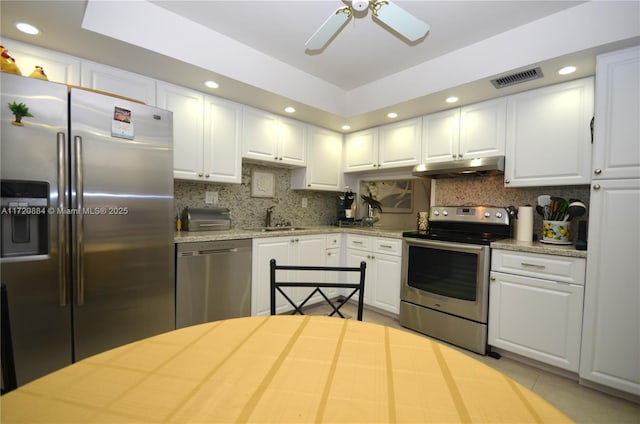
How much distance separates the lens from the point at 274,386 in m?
0.67

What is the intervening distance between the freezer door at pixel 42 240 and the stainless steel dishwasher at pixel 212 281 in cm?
68

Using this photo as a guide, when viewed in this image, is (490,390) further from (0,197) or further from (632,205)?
(0,197)

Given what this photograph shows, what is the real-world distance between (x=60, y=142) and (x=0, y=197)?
0.39 metres

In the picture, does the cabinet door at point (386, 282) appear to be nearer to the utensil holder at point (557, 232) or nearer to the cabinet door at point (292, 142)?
the utensil holder at point (557, 232)

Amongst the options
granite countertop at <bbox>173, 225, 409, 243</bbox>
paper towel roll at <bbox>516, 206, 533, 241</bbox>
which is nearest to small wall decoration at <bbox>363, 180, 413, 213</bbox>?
granite countertop at <bbox>173, 225, 409, 243</bbox>

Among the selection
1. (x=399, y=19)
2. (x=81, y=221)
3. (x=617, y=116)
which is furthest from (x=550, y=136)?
(x=81, y=221)

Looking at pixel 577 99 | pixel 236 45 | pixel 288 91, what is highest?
pixel 236 45

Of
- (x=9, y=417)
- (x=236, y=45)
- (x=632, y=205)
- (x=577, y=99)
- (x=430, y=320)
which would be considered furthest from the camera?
(x=430, y=320)

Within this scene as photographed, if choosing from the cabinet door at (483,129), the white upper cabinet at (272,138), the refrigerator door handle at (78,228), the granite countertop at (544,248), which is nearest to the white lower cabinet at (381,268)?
the granite countertop at (544,248)

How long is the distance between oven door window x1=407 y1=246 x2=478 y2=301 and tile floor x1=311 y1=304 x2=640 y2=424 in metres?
0.56

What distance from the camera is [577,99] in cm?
216

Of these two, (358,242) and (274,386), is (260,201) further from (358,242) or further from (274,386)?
(274,386)

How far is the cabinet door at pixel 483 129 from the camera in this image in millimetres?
2521

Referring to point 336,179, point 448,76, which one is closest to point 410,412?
point 448,76
